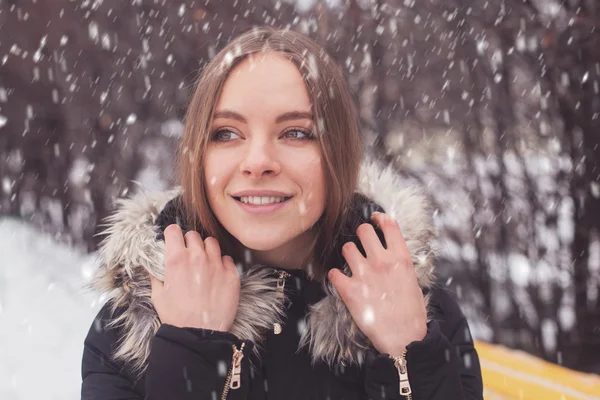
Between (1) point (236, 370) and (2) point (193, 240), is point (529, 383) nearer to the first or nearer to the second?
(1) point (236, 370)

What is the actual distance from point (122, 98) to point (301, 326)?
10.0 ft

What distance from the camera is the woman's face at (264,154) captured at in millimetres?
1339

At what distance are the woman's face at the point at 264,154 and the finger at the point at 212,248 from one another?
98mm

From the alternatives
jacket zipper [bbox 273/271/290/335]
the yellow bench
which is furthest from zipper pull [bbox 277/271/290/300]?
the yellow bench

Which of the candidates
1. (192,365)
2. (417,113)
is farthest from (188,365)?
(417,113)

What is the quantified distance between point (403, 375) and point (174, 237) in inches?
29.5

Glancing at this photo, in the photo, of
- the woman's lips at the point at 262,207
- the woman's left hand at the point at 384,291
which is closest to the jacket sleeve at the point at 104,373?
the woman's lips at the point at 262,207

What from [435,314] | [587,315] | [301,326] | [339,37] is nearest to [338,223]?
[301,326]

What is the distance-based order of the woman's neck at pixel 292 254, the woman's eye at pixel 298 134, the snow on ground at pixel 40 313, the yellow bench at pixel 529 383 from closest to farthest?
the woman's eye at pixel 298 134 < the woman's neck at pixel 292 254 < the yellow bench at pixel 529 383 < the snow on ground at pixel 40 313

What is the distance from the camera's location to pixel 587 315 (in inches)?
167

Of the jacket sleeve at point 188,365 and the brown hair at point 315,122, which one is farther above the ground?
the brown hair at point 315,122

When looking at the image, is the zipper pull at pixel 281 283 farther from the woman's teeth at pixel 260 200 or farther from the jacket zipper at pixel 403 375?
the jacket zipper at pixel 403 375

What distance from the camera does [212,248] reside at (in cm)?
147

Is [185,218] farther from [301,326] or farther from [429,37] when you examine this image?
[429,37]
